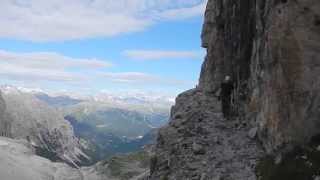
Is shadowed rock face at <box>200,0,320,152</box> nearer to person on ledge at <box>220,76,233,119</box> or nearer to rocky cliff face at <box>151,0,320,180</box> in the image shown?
rocky cliff face at <box>151,0,320,180</box>

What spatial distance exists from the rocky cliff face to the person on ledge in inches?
31.5

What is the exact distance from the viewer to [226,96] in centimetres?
7394

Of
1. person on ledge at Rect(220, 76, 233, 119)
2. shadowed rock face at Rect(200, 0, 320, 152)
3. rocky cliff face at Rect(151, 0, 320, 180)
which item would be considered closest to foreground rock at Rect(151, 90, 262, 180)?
rocky cliff face at Rect(151, 0, 320, 180)

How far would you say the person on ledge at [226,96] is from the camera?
233 ft

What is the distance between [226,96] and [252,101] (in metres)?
9.73

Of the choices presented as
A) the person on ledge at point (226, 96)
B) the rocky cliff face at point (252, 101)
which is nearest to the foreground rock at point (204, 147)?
the rocky cliff face at point (252, 101)

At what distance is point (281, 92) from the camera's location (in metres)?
50.5

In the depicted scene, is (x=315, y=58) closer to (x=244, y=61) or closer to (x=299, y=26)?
(x=299, y=26)

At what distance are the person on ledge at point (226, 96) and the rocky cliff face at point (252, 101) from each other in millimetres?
799

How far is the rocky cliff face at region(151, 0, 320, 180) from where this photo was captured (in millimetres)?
48062

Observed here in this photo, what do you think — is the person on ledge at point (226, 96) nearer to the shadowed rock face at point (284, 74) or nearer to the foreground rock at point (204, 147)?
the foreground rock at point (204, 147)

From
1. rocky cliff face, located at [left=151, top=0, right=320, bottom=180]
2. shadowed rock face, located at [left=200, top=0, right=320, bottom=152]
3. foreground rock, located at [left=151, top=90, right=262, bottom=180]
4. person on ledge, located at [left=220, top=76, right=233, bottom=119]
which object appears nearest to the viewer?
shadowed rock face, located at [left=200, top=0, right=320, bottom=152]

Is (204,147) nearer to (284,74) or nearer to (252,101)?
(252,101)

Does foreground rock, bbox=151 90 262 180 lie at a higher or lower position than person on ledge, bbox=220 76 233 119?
lower
